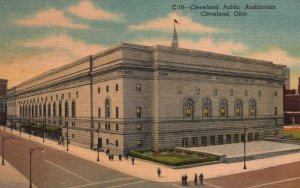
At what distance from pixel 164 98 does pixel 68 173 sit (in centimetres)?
1825

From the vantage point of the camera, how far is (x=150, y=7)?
31594 millimetres

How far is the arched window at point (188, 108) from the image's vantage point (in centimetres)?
5051

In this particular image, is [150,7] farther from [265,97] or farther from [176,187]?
[265,97]

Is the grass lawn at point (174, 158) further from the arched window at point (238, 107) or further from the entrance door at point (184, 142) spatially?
the arched window at point (238, 107)

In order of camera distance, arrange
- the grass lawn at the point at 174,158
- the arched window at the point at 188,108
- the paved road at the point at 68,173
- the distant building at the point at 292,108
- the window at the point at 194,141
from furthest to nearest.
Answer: the distant building at the point at 292,108
the window at the point at 194,141
the arched window at the point at 188,108
the grass lawn at the point at 174,158
the paved road at the point at 68,173

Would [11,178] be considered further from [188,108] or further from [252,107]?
[252,107]

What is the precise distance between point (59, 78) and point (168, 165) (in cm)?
3670

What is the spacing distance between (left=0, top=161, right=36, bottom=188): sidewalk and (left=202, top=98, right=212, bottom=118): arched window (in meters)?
28.4

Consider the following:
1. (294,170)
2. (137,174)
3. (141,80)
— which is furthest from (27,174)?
(294,170)

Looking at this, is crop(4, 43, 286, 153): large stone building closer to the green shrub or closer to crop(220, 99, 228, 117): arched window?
crop(220, 99, 228, 117): arched window

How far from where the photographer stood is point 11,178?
32.9m

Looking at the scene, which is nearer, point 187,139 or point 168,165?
point 168,165

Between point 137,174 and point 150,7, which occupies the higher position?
point 150,7

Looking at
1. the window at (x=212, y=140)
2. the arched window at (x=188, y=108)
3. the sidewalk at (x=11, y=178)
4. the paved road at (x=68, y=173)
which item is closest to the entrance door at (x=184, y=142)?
the arched window at (x=188, y=108)
